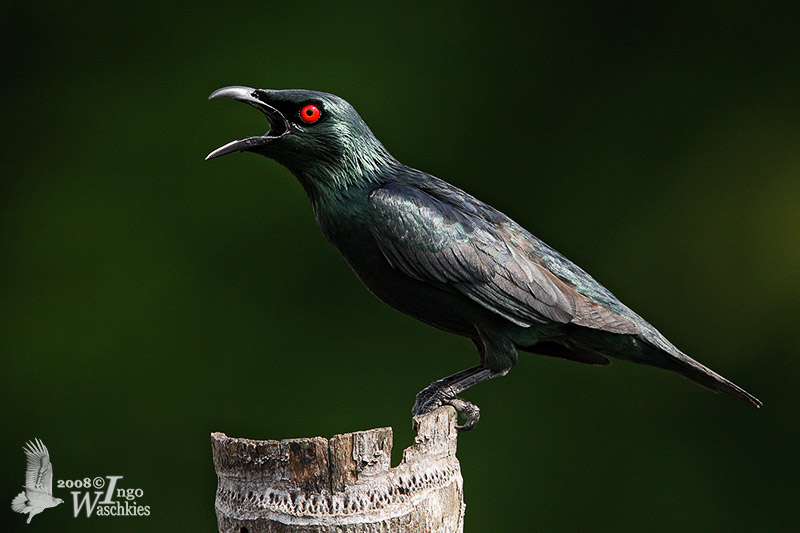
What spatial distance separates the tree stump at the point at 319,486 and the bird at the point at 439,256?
46 centimetres

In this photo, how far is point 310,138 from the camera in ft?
9.70

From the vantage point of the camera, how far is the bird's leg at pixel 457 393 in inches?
119

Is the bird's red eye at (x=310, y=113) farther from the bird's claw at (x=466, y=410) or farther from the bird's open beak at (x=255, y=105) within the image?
the bird's claw at (x=466, y=410)

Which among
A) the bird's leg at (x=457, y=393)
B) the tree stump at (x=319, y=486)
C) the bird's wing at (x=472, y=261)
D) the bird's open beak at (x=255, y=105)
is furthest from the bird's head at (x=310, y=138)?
the tree stump at (x=319, y=486)

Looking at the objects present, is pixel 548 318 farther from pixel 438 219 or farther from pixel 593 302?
pixel 438 219

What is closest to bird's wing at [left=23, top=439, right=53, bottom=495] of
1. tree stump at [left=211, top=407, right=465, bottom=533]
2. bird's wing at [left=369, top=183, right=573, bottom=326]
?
tree stump at [left=211, top=407, right=465, bottom=533]

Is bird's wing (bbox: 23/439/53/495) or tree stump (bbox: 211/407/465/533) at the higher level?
bird's wing (bbox: 23/439/53/495)

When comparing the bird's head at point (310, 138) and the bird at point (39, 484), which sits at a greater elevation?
the bird's head at point (310, 138)

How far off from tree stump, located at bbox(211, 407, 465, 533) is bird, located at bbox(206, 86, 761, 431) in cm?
46

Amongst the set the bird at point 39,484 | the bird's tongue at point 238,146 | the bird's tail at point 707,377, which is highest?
the bird's tongue at point 238,146

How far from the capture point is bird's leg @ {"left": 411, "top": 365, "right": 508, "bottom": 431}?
3012 millimetres

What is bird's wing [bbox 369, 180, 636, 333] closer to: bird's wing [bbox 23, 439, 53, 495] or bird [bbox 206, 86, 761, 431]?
bird [bbox 206, 86, 761, 431]

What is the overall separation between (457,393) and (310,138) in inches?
35.5

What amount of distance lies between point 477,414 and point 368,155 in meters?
0.87
